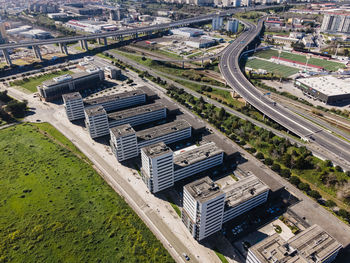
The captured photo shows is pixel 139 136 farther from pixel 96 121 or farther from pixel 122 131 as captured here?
pixel 96 121

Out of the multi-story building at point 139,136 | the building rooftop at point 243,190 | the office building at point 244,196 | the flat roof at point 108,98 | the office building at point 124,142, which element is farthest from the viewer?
the flat roof at point 108,98

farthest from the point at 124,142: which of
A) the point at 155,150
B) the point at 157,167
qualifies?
the point at 157,167

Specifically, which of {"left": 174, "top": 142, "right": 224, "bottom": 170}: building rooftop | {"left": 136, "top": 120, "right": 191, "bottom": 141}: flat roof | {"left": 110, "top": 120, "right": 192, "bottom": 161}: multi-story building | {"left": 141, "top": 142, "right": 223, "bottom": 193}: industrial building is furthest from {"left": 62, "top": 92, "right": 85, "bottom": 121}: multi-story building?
{"left": 174, "top": 142, "right": 224, "bottom": 170}: building rooftop

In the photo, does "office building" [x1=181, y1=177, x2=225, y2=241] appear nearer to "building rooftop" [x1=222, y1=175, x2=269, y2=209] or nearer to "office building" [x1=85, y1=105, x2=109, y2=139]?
"building rooftop" [x1=222, y1=175, x2=269, y2=209]

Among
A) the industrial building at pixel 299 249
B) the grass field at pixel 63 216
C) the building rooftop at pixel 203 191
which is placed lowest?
the grass field at pixel 63 216

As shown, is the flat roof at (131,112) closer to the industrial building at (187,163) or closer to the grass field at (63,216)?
the grass field at (63,216)

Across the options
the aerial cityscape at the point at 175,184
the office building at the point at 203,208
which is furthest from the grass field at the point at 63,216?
the office building at the point at 203,208
